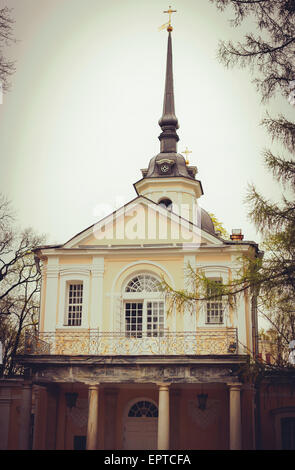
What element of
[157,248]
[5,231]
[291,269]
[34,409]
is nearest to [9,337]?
[5,231]

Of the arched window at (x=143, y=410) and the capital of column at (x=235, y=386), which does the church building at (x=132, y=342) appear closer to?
the arched window at (x=143, y=410)

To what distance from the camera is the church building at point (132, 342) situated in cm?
1958

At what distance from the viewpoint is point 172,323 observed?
21.2 meters

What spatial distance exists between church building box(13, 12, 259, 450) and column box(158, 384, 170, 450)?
0.21ft

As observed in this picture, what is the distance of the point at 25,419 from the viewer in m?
19.6

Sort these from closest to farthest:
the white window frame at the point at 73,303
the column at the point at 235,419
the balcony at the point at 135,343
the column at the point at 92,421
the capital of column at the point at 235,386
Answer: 1. the column at the point at 235,419
2. the capital of column at the point at 235,386
3. the column at the point at 92,421
4. the balcony at the point at 135,343
5. the white window frame at the point at 73,303

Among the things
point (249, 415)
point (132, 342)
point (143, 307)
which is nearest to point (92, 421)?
point (132, 342)

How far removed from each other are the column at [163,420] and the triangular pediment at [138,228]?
528 cm

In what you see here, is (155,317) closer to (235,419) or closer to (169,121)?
(235,419)

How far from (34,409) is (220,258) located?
8.63 metres

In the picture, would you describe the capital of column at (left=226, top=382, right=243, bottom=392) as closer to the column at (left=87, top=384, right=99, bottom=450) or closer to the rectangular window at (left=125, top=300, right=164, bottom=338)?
the rectangular window at (left=125, top=300, right=164, bottom=338)

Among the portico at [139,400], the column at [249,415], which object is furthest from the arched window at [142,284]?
the column at [249,415]

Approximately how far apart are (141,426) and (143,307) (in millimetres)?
4032

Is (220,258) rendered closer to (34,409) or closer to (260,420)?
(260,420)
